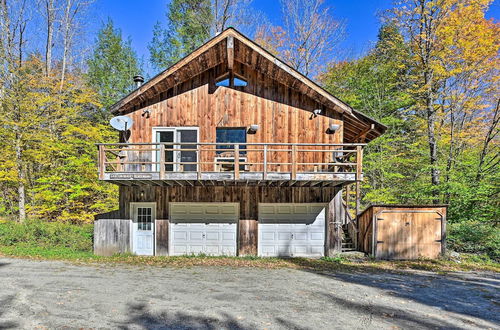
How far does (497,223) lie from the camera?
45.7ft

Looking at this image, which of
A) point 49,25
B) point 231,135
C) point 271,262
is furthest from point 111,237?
point 49,25

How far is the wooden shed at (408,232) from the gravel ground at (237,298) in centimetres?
184

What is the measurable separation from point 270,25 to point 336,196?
62.1ft

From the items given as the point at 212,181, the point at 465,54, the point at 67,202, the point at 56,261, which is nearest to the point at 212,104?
the point at 212,181

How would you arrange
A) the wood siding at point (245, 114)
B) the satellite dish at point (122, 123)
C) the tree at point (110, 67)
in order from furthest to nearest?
the tree at point (110, 67) → the wood siding at point (245, 114) → the satellite dish at point (122, 123)

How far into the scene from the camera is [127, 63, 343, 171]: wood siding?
12.0 meters

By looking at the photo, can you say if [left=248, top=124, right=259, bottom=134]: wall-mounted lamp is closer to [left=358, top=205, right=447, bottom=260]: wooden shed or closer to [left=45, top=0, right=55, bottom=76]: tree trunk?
[left=358, top=205, right=447, bottom=260]: wooden shed

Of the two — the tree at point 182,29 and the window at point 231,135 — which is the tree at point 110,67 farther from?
the window at point 231,135

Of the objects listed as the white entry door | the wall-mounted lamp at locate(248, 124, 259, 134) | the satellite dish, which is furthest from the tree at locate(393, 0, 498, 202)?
the satellite dish

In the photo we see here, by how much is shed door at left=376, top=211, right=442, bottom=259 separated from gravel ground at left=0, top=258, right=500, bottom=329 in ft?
5.99

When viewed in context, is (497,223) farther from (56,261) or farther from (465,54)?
(56,261)

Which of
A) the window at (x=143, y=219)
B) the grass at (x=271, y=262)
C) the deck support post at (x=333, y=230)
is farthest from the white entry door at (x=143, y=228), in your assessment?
the deck support post at (x=333, y=230)

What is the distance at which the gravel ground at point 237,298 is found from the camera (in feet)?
18.1

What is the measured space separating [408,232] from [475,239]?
12.4 ft
